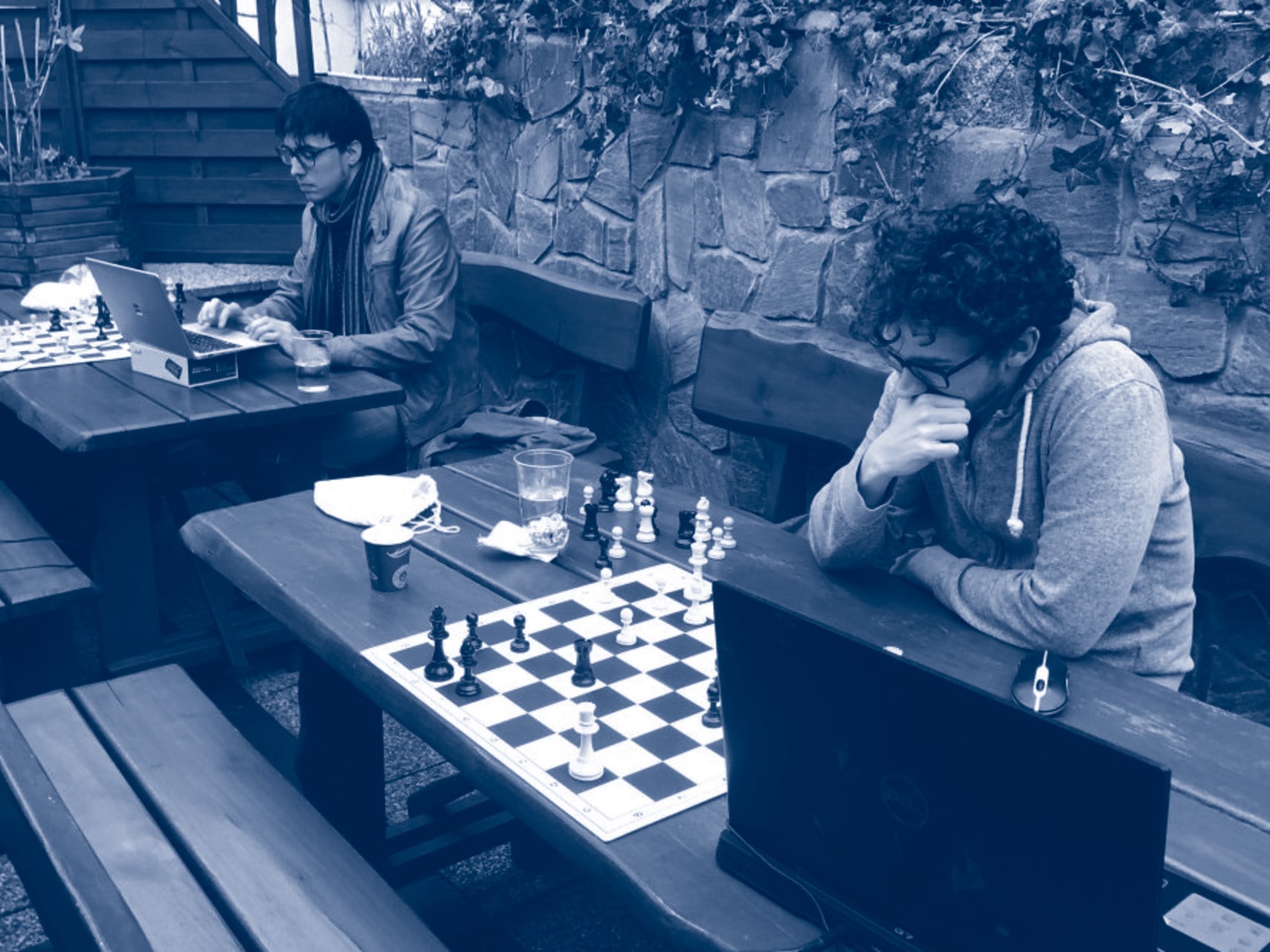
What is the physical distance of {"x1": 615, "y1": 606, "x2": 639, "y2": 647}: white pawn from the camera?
199 cm

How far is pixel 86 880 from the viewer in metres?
1.80

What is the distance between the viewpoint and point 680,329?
4246 millimetres

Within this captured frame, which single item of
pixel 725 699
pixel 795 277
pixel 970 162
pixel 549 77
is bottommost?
pixel 725 699

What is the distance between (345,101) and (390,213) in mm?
369

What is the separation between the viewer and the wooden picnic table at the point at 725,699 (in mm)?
1419

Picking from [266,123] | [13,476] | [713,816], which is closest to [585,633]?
[713,816]

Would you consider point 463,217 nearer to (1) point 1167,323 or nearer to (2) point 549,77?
(2) point 549,77

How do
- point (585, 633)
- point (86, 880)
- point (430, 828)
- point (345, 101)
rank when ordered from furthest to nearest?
1. point (345, 101)
2. point (430, 828)
3. point (585, 633)
4. point (86, 880)

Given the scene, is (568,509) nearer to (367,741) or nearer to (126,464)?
(367,741)

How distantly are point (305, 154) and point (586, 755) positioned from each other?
284cm

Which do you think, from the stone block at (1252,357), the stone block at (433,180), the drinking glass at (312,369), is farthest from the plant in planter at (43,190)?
the stone block at (1252,357)

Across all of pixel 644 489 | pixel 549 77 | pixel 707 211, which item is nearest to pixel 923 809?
pixel 644 489

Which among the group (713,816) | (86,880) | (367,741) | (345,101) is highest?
(345,101)

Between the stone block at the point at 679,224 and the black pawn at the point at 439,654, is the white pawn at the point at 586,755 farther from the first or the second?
the stone block at the point at 679,224
